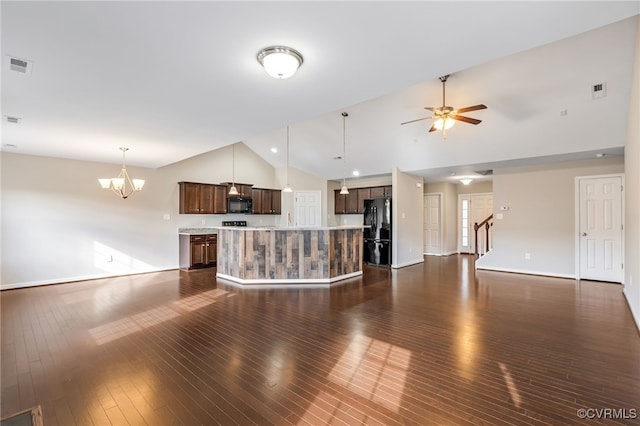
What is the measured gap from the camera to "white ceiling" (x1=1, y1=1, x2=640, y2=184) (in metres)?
1.78

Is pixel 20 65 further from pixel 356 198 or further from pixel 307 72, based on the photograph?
pixel 356 198

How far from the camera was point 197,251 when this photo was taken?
23.7ft

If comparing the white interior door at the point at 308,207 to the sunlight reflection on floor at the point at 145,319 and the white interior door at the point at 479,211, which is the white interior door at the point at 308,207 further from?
the white interior door at the point at 479,211

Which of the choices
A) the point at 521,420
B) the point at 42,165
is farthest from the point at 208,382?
the point at 42,165

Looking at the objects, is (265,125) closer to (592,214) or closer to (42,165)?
(42,165)

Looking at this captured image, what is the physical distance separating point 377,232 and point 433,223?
326 cm

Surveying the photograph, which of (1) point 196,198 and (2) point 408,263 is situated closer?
(1) point 196,198

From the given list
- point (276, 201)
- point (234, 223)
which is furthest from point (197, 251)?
point (276, 201)

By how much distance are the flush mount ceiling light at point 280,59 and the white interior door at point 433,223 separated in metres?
8.89

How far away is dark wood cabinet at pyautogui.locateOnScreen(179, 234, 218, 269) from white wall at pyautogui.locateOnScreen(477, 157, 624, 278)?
21.8ft

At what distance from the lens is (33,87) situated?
269 cm

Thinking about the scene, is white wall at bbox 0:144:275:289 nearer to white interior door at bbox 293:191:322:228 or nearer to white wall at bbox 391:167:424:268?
Answer: white interior door at bbox 293:191:322:228

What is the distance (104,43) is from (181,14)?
2.37 feet

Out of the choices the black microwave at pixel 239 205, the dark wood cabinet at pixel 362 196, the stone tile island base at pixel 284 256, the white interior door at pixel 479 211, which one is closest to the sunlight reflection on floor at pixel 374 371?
the stone tile island base at pixel 284 256
